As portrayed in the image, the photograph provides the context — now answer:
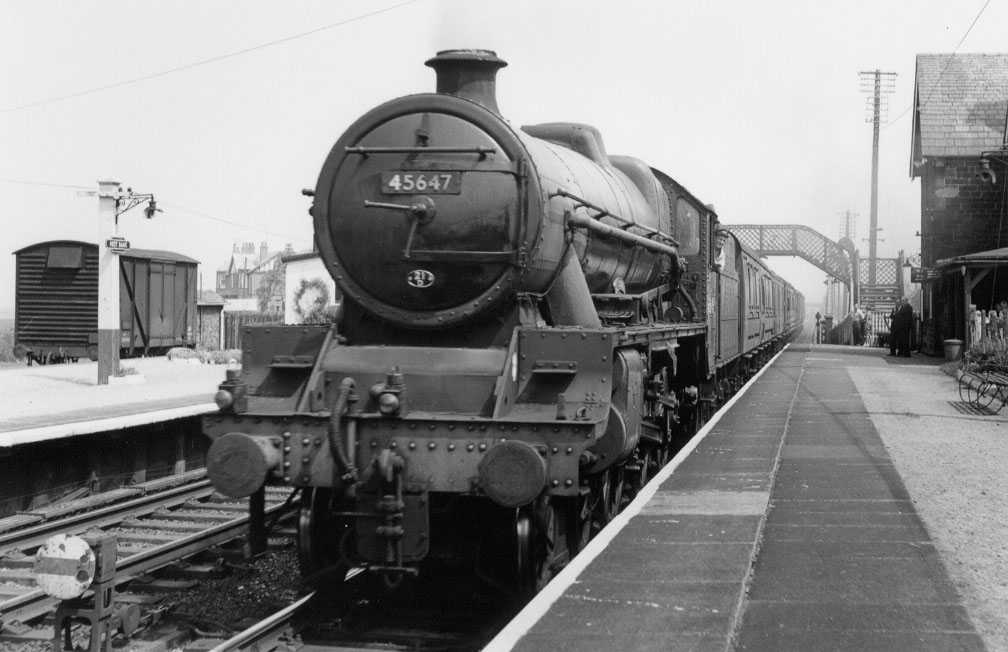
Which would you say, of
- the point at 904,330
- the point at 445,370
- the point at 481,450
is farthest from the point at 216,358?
the point at 481,450

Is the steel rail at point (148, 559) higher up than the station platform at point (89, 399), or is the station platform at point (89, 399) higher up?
the station platform at point (89, 399)

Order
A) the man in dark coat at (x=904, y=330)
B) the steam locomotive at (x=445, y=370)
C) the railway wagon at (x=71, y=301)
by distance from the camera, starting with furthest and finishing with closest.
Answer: the man in dark coat at (x=904, y=330) → the railway wagon at (x=71, y=301) → the steam locomotive at (x=445, y=370)

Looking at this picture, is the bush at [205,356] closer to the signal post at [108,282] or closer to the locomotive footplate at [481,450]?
the signal post at [108,282]

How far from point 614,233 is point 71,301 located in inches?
849

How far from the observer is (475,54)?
705 cm

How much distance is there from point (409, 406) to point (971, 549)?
12.6 feet

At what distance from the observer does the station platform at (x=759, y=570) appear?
4.68m

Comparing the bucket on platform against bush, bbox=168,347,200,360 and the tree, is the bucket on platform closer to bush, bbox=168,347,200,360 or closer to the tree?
bush, bbox=168,347,200,360

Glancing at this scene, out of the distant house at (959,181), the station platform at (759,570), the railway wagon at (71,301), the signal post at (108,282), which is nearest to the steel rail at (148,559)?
the station platform at (759,570)


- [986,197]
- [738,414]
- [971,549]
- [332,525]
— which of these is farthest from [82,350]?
[986,197]

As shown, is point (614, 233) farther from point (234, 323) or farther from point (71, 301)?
point (234, 323)

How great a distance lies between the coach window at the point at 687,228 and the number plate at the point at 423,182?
537 centimetres

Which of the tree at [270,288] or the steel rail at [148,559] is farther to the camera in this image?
the tree at [270,288]

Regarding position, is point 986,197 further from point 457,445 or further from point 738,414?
point 457,445
